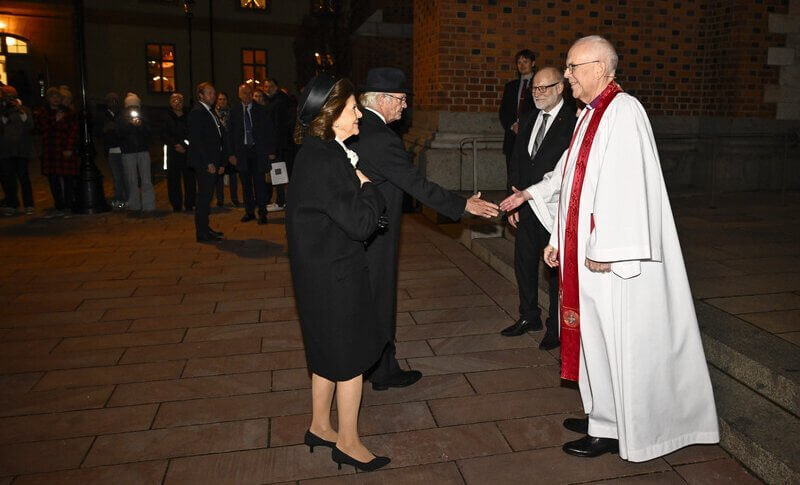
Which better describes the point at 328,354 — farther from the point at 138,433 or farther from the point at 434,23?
the point at 434,23

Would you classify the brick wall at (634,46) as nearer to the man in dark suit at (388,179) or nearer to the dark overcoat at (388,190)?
the man in dark suit at (388,179)

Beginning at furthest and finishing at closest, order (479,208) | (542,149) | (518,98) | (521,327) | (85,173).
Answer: (85,173) < (518,98) < (521,327) < (542,149) < (479,208)

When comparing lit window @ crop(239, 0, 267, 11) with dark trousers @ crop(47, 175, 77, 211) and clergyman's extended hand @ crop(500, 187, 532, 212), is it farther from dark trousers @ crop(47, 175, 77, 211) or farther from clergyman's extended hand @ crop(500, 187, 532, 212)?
clergyman's extended hand @ crop(500, 187, 532, 212)

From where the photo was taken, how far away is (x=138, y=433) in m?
3.71

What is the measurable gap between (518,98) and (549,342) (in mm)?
4568

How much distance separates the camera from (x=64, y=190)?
11125 mm

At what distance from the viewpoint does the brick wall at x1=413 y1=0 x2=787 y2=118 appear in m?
9.77

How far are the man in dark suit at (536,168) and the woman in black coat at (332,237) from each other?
6.75 ft

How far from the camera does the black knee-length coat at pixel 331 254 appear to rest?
2.88 m

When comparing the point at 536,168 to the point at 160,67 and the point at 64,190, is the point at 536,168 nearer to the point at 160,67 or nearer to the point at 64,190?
the point at 64,190

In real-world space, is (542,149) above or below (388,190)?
above

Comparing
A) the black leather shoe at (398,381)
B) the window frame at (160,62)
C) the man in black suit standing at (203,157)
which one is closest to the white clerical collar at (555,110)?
the black leather shoe at (398,381)

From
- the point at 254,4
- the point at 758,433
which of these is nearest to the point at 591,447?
the point at 758,433

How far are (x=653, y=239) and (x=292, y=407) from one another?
2270mm
